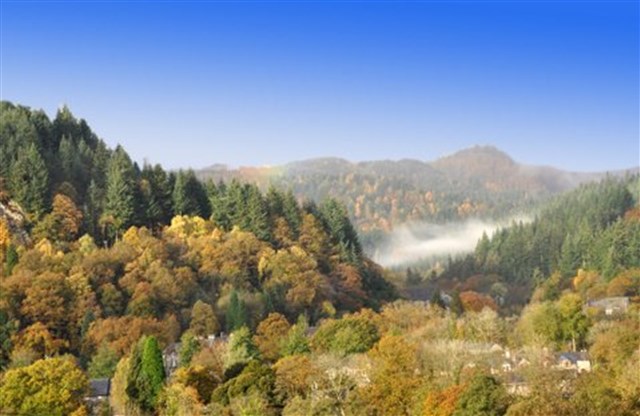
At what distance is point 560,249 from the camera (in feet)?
389

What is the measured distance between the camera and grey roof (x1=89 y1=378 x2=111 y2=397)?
4456 cm

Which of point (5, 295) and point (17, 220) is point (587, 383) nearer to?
point (5, 295)

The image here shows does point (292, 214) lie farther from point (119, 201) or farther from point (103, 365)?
point (103, 365)

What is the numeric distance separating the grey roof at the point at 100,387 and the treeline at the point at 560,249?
185ft

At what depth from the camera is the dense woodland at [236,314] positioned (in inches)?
1511

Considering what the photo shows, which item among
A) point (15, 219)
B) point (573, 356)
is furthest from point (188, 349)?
point (15, 219)

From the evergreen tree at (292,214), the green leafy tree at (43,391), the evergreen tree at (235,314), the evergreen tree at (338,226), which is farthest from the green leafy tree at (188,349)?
the evergreen tree at (338,226)

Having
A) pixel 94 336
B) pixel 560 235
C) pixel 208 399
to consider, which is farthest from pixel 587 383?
pixel 560 235

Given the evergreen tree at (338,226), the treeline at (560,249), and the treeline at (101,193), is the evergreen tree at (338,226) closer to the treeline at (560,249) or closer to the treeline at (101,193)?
the treeline at (101,193)

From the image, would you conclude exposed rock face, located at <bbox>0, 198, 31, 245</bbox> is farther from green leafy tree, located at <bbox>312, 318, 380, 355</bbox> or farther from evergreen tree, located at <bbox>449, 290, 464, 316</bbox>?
evergreen tree, located at <bbox>449, 290, 464, 316</bbox>

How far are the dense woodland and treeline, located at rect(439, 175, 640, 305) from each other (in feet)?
2.69

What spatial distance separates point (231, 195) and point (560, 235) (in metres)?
62.2

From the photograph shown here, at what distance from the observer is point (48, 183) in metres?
67.8

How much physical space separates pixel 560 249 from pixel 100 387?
8453 cm
